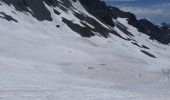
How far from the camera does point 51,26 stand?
97375 mm

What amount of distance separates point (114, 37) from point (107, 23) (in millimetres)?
24236

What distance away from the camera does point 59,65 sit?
58812mm

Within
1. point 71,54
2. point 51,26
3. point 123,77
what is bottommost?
point 123,77

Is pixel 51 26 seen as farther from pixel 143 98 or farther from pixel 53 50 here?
pixel 143 98

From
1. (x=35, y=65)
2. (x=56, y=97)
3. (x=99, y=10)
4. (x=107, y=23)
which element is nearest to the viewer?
(x=56, y=97)

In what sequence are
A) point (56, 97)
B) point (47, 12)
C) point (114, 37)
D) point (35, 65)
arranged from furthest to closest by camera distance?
point (114, 37)
point (47, 12)
point (35, 65)
point (56, 97)

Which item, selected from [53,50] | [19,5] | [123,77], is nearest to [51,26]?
[19,5]

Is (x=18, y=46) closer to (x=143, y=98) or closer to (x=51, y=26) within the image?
(x=51, y=26)

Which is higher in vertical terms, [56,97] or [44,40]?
[44,40]

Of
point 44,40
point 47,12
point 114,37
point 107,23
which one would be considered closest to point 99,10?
point 107,23

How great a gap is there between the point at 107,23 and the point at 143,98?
131 meters

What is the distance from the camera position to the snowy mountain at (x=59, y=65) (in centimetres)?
2683

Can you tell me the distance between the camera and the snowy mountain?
26828mm

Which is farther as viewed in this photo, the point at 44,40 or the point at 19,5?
the point at 19,5
